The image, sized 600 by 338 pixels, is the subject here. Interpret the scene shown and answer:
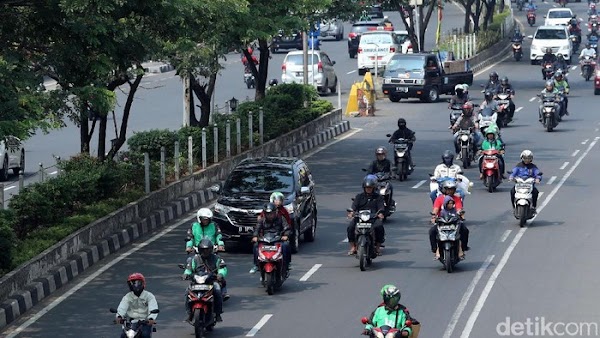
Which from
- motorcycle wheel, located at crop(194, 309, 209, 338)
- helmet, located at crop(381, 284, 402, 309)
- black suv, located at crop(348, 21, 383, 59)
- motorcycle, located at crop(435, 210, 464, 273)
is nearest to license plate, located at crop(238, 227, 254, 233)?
motorcycle, located at crop(435, 210, 464, 273)

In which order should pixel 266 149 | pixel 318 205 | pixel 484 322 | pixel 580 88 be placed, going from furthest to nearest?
1. pixel 580 88
2. pixel 266 149
3. pixel 318 205
4. pixel 484 322

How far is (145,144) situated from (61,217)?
6.66 m

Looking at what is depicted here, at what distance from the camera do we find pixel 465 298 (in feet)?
65.6

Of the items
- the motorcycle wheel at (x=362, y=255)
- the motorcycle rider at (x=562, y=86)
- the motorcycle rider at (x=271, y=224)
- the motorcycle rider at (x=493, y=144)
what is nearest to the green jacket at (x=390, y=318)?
the motorcycle rider at (x=271, y=224)

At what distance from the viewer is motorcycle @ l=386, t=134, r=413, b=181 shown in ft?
106

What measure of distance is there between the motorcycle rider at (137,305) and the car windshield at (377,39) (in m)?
47.0

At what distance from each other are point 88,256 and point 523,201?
7.87 metres

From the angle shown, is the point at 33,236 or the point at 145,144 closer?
the point at 33,236

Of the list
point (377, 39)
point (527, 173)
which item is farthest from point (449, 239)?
point (377, 39)

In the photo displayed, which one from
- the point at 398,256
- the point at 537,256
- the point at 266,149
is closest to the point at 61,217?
the point at 398,256

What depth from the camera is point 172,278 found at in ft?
71.4

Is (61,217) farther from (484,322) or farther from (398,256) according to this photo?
(484,322)

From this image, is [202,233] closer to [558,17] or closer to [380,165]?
[380,165]

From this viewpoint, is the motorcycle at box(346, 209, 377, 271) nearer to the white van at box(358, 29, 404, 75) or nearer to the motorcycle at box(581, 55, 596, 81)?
the white van at box(358, 29, 404, 75)
